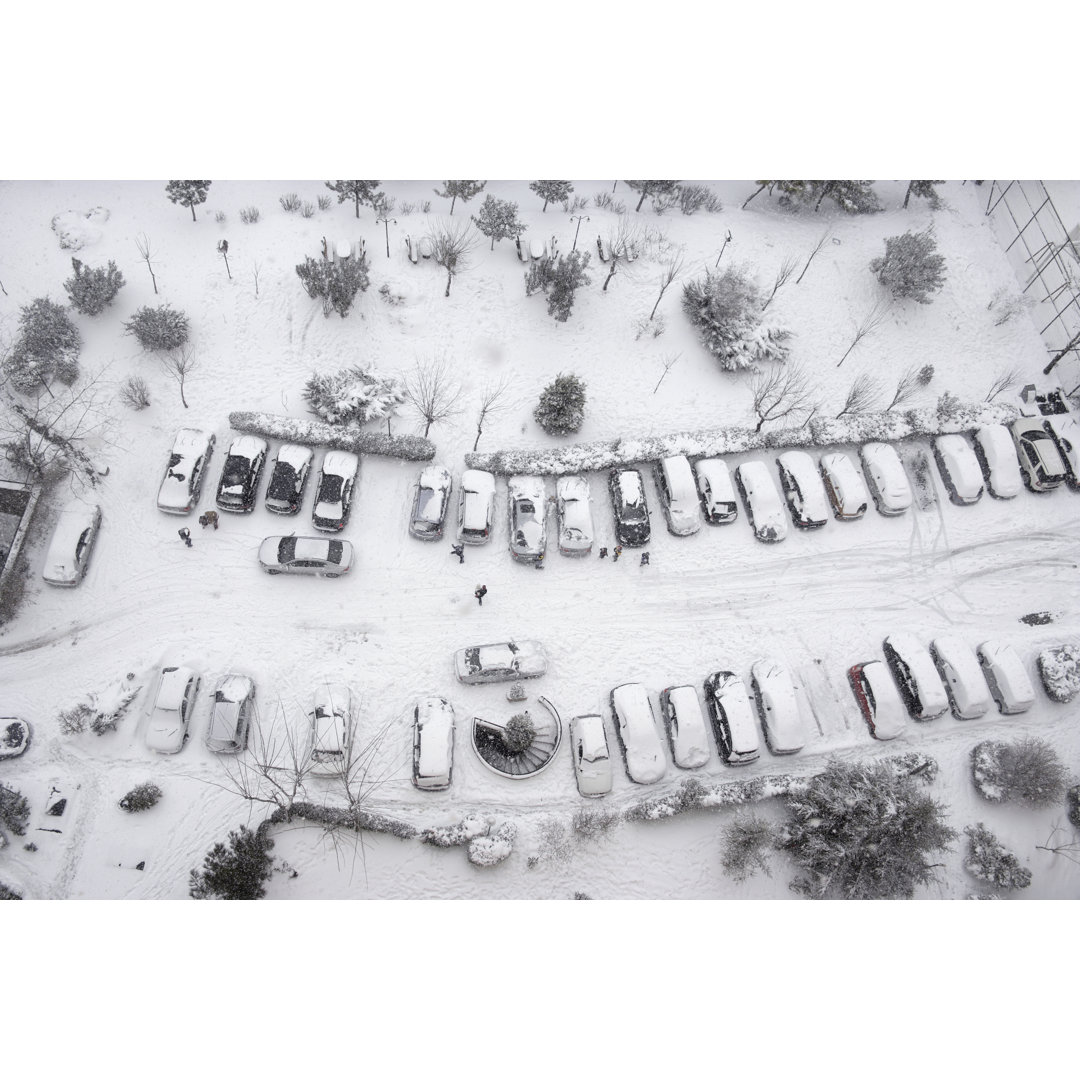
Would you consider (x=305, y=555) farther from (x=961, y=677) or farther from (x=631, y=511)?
(x=961, y=677)

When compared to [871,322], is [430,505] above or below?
below

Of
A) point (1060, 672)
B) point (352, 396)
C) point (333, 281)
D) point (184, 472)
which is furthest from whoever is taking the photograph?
point (333, 281)

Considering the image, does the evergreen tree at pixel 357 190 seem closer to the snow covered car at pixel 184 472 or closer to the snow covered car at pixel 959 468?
the snow covered car at pixel 184 472

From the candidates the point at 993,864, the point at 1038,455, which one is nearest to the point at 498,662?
the point at 993,864

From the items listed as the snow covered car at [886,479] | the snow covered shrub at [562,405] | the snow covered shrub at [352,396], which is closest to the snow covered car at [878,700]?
the snow covered car at [886,479]

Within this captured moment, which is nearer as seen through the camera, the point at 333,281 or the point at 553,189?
the point at 333,281
